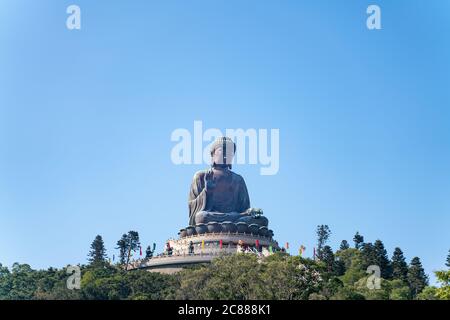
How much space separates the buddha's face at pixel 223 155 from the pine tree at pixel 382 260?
48.8ft

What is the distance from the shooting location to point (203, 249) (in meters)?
54.0

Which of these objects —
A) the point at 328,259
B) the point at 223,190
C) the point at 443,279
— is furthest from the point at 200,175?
the point at 443,279

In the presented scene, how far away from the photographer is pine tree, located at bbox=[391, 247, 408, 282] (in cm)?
5322

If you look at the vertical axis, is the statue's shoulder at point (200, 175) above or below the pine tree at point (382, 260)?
above

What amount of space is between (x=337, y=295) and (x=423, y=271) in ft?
79.7

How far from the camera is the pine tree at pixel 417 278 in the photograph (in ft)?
164

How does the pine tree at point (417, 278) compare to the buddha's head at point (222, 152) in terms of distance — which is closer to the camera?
the pine tree at point (417, 278)

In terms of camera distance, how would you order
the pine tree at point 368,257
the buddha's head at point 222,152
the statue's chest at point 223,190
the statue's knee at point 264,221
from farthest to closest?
the buddha's head at point 222,152 → the statue's chest at point 223,190 → the statue's knee at point 264,221 → the pine tree at point 368,257

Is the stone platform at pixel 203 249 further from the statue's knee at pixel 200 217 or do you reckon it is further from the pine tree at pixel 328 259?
the pine tree at pixel 328 259

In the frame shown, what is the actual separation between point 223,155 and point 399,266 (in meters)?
18.0

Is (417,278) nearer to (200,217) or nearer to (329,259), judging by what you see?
(329,259)

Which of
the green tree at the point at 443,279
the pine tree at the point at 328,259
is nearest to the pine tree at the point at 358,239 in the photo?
the pine tree at the point at 328,259

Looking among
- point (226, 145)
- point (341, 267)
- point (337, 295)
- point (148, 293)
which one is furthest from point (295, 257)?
point (226, 145)
